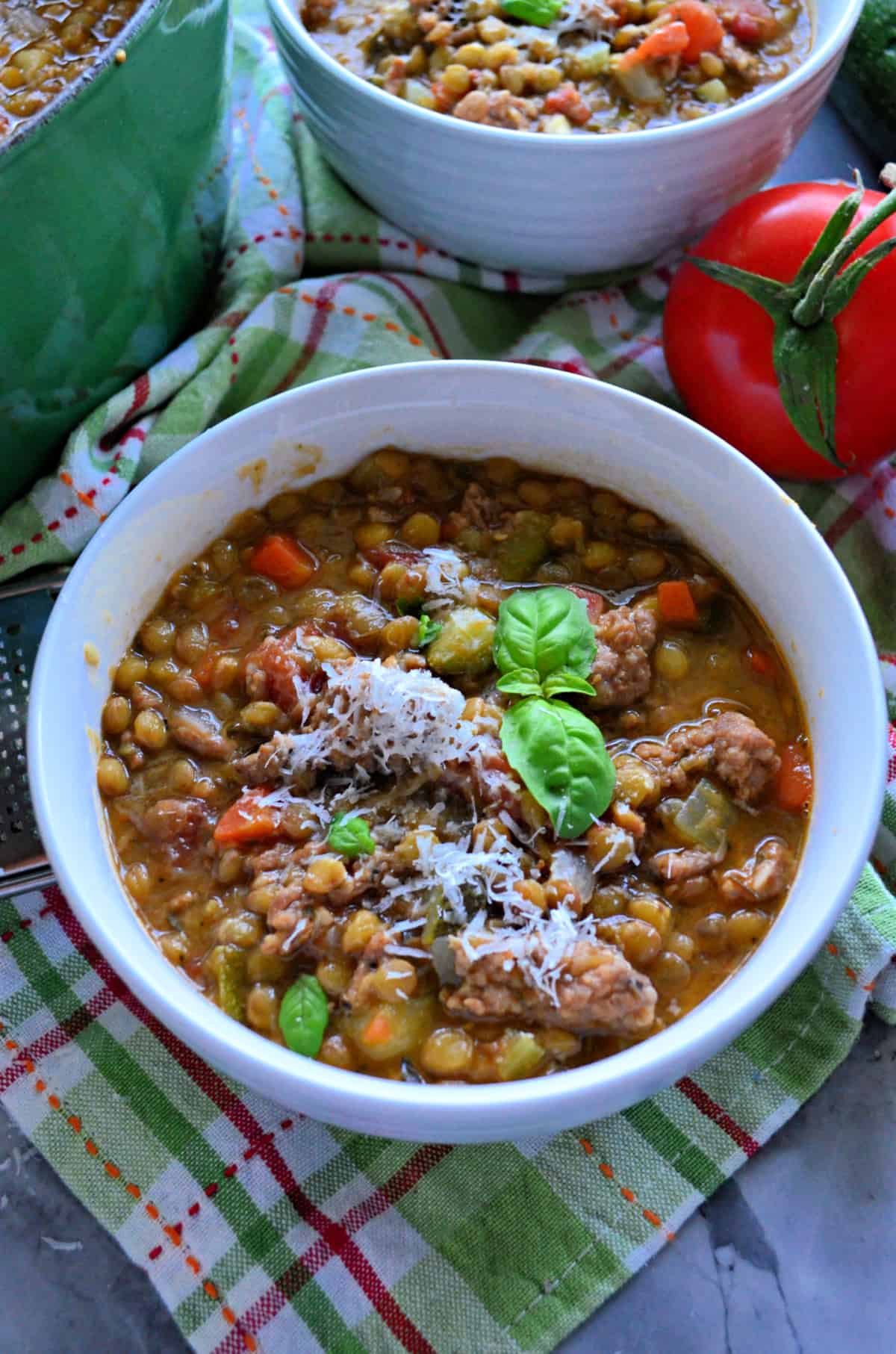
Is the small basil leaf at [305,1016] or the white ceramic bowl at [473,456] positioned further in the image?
the small basil leaf at [305,1016]

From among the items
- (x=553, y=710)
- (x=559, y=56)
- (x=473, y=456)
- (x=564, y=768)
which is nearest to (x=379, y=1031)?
(x=564, y=768)

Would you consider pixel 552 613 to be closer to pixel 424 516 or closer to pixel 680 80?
pixel 424 516

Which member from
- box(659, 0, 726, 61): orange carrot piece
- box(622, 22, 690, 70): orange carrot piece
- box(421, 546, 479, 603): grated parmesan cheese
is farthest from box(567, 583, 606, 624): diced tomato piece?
box(659, 0, 726, 61): orange carrot piece

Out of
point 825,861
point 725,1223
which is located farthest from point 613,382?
point 725,1223

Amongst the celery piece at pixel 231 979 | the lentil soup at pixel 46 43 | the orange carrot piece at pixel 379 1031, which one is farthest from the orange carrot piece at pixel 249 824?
the lentil soup at pixel 46 43

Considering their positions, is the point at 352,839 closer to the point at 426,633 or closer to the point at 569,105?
the point at 426,633

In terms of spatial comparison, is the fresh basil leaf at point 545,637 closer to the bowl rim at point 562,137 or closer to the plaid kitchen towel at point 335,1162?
the plaid kitchen towel at point 335,1162
